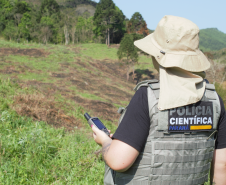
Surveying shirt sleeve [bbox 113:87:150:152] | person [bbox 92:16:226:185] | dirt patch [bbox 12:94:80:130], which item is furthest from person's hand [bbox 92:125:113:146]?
dirt patch [bbox 12:94:80:130]

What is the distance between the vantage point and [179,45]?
1.04 meters

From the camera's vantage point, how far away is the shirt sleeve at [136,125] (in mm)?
993

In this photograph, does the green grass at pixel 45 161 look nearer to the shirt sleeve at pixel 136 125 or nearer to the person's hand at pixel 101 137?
the person's hand at pixel 101 137

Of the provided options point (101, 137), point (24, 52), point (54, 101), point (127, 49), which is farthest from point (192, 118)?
point (127, 49)

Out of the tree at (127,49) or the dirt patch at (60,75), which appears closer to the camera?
the dirt patch at (60,75)

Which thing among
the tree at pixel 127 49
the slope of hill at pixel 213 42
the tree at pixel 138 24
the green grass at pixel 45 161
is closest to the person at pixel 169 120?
the green grass at pixel 45 161

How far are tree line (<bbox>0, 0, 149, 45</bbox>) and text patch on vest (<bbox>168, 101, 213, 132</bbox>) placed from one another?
35.6 metres

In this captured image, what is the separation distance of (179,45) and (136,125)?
1.58ft

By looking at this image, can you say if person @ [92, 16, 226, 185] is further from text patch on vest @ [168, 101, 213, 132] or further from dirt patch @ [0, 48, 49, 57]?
dirt patch @ [0, 48, 49, 57]

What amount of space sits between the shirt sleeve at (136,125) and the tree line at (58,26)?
35586 mm

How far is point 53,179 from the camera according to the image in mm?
2467

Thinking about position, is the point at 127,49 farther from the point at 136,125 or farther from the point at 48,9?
the point at 48,9

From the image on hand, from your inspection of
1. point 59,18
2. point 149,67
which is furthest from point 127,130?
point 59,18

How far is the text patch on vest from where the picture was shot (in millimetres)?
1039
